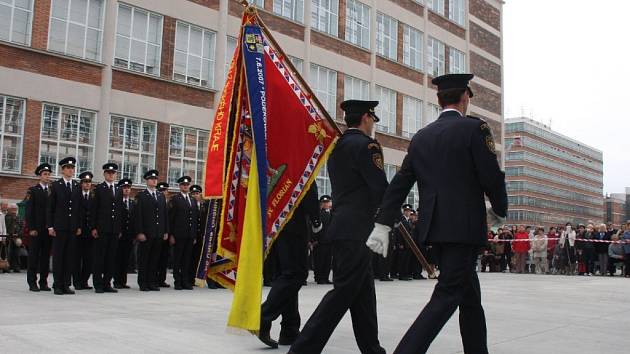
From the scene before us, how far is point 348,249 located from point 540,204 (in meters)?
142

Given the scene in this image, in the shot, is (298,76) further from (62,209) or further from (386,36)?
(386,36)

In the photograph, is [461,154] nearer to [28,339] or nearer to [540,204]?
[28,339]

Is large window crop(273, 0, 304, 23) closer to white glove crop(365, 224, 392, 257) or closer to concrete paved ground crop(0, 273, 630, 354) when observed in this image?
concrete paved ground crop(0, 273, 630, 354)

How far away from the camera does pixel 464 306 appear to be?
4.45 metres

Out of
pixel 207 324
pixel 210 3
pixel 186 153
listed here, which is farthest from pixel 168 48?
pixel 207 324

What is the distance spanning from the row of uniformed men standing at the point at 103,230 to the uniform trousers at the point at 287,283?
18.8ft

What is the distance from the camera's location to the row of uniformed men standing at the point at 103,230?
413 inches

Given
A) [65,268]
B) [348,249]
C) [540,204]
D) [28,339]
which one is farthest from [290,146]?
[540,204]

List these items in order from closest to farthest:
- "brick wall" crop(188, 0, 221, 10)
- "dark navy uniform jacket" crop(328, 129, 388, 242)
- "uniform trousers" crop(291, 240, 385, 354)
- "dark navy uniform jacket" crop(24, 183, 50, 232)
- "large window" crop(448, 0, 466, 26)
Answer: "uniform trousers" crop(291, 240, 385, 354) → "dark navy uniform jacket" crop(328, 129, 388, 242) → "dark navy uniform jacket" crop(24, 183, 50, 232) → "brick wall" crop(188, 0, 221, 10) → "large window" crop(448, 0, 466, 26)

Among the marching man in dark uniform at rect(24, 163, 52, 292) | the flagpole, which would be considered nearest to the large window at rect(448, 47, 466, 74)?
the marching man in dark uniform at rect(24, 163, 52, 292)

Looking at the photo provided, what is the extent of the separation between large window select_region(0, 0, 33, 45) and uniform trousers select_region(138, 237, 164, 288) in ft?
31.6

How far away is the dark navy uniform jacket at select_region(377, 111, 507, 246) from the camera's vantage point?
428cm

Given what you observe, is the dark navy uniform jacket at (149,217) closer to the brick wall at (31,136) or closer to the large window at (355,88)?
the brick wall at (31,136)

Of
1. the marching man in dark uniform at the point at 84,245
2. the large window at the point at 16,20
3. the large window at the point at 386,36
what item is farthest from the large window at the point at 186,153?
the large window at the point at 386,36
